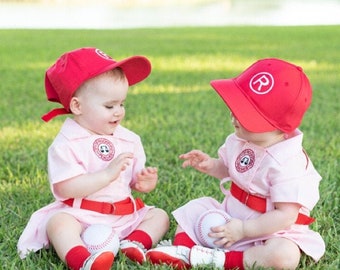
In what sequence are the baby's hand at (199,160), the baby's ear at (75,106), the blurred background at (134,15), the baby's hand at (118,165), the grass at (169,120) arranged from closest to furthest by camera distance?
the baby's hand at (118,165) < the baby's ear at (75,106) < the baby's hand at (199,160) < the grass at (169,120) < the blurred background at (134,15)

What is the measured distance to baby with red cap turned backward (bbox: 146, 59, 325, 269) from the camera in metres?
2.42

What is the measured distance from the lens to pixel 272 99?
2.42 m

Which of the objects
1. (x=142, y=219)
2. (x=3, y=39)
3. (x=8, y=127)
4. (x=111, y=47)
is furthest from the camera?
(x=3, y=39)

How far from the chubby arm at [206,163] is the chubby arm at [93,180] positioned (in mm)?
353

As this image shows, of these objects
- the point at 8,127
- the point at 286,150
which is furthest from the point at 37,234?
the point at 8,127

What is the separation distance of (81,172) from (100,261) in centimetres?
42

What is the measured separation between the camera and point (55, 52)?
9727mm

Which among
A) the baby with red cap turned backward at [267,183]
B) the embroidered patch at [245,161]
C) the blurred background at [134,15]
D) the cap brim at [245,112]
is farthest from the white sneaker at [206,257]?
the blurred background at [134,15]

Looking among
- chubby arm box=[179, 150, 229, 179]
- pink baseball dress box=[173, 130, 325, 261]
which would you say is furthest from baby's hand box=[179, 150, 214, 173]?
pink baseball dress box=[173, 130, 325, 261]

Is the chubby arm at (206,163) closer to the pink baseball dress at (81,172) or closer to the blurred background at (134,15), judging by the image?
the pink baseball dress at (81,172)

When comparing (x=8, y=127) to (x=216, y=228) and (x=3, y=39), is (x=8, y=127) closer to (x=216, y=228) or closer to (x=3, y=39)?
(x=216, y=228)

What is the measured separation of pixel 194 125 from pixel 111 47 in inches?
236

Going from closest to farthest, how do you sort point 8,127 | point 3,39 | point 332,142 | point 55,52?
point 332,142 < point 8,127 < point 55,52 < point 3,39

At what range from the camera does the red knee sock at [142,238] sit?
8.74 feet
